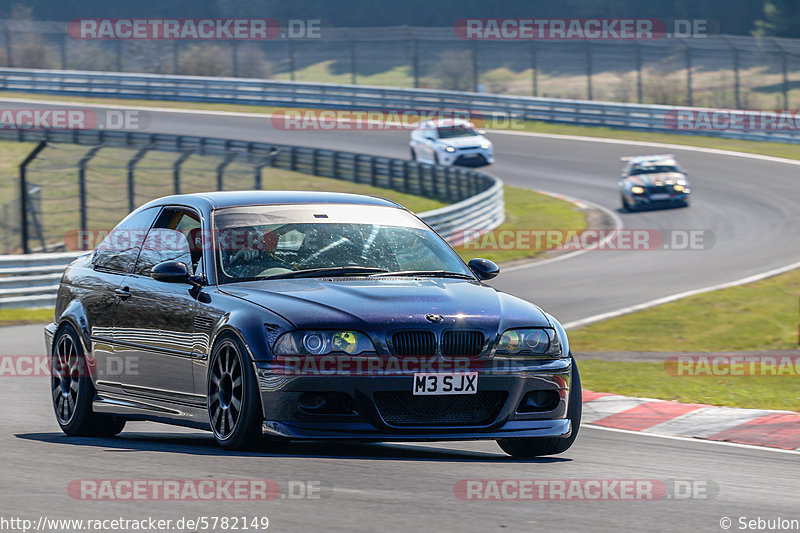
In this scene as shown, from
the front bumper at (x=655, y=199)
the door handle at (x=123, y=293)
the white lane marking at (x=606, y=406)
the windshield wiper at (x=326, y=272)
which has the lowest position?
the front bumper at (x=655, y=199)

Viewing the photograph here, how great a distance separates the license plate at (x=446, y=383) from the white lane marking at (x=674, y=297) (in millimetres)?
10764

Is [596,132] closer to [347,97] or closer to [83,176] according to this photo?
[347,97]

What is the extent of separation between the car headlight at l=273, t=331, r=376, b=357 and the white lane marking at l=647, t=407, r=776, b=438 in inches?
138

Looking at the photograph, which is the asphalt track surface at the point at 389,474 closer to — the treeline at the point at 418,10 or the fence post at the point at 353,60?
the fence post at the point at 353,60

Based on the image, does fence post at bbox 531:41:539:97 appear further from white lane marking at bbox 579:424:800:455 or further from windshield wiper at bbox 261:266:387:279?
windshield wiper at bbox 261:266:387:279

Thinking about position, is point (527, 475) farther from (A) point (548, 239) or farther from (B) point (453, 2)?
(B) point (453, 2)

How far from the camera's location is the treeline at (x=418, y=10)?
64000 mm

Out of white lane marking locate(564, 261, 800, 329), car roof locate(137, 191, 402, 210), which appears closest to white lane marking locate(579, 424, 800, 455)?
car roof locate(137, 191, 402, 210)

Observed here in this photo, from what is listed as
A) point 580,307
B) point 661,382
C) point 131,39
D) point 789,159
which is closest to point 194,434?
point 661,382

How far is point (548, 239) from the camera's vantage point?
2792 cm

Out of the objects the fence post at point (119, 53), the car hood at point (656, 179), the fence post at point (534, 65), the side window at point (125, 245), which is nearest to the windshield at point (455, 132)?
the car hood at point (656, 179)

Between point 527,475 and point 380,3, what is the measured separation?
67470 mm

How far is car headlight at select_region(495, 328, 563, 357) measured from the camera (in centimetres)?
658

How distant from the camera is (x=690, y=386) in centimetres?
1208
